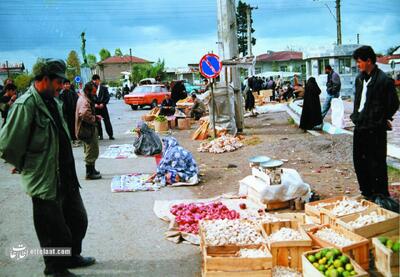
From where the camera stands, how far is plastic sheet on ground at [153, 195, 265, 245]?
5406 millimetres

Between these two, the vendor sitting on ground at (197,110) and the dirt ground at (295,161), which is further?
the vendor sitting on ground at (197,110)

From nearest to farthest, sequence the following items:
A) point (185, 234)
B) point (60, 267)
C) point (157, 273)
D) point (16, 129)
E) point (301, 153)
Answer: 1. point (16, 129)
2. point (60, 267)
3. point (157, 273)
4. point (185, 234)
5. point (301, 153)

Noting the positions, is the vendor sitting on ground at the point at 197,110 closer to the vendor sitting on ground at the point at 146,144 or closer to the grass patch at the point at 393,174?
the vendor sitting on ground at the point at 146,144

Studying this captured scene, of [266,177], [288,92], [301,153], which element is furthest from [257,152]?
[288,92]

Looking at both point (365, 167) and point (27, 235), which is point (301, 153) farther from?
point (27, 235)

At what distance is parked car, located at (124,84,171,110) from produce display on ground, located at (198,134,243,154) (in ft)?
59.0

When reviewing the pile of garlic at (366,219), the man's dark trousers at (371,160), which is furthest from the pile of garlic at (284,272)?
the man's dark trousers at (371,160)

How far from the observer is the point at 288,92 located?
110 ft

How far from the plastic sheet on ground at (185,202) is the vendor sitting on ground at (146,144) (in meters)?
5.10

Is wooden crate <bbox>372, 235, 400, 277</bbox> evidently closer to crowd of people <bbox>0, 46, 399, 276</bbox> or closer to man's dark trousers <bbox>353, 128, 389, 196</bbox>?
crowd of people <bbox>0, 46, 399, 276</bbox>

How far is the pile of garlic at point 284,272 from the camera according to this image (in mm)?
4215

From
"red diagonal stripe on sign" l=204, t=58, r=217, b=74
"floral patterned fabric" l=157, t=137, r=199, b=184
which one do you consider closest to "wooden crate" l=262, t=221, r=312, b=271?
"floral patterned fabric" l=157, t=137, r=199, b=184

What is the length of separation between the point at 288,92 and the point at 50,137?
3112cm

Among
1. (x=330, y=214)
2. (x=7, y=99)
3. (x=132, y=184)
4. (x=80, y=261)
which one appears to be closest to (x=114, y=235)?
(x=80, y=261)
